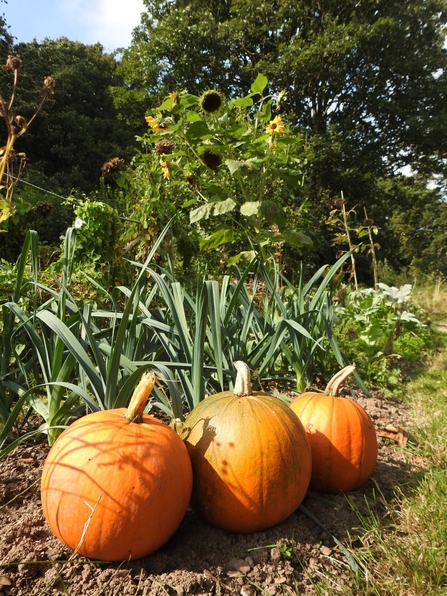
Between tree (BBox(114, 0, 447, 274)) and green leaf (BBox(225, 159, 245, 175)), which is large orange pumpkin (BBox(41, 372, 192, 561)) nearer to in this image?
green leaf (BBox(225, 159, 245, 175))

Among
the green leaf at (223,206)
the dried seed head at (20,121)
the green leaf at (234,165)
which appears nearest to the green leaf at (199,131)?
the green leaf at (234,165)

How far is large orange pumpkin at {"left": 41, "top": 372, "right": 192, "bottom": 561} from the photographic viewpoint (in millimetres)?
932

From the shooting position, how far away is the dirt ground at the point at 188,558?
899 millimetres

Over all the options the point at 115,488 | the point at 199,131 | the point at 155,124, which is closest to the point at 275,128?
A: the point at 199,131

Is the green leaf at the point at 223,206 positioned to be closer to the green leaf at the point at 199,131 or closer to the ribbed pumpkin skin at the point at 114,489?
the green leaf at the point at 199,131

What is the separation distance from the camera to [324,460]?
1361 millimetres

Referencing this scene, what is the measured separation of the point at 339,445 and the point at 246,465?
43cm

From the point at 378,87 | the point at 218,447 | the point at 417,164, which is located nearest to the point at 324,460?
the point at 218,447

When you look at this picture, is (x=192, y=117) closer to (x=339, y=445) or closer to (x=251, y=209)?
(x=251, y=209)

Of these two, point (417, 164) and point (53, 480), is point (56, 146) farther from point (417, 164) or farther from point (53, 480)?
point (53, 480)

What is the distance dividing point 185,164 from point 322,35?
1256cm

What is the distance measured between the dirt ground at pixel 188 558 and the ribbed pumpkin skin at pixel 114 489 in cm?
6

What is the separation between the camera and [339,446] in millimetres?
1354

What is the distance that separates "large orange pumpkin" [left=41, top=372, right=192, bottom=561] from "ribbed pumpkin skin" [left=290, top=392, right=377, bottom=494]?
1.81 feet
